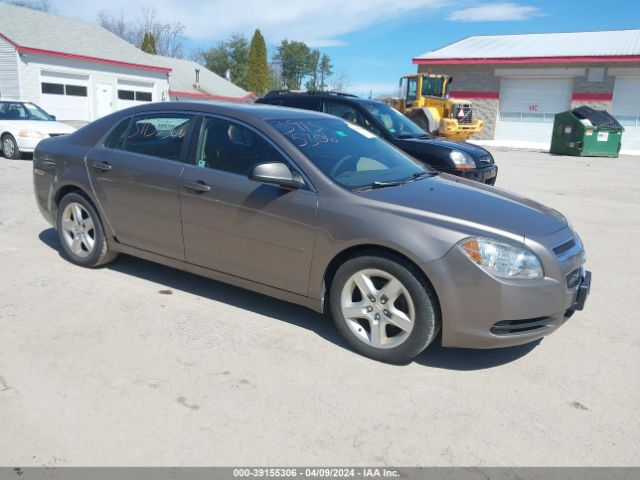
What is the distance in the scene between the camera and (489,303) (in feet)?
10.5

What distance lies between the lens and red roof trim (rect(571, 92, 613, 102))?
90.1 feet

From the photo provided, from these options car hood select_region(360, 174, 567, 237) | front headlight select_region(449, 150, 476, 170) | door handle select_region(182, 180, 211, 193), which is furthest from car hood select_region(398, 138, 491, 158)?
door handle select_region(182, 180, 211, 193)

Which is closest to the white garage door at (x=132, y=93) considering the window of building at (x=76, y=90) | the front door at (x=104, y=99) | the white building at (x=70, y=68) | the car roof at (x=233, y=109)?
the white building at (x=70, y=68)

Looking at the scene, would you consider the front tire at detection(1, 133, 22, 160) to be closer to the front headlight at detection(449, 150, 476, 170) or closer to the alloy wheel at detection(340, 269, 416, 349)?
the front headlight at detection(449, 150, 476, 170)

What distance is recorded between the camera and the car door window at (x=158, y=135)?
4.39m

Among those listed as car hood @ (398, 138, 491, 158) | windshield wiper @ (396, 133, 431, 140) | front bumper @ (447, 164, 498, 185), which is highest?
windshield wiper @ (396, 133, 431, 140)

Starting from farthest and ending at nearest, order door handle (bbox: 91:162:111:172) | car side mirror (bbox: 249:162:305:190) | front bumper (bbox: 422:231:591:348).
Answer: door handle (bbox: 91:162:111:172) → car side mirror (bbox: 249:162:305:190) → front bumper (bbox: 422:231:591:348)

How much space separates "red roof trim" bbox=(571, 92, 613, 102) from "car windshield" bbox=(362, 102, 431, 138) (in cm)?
2279

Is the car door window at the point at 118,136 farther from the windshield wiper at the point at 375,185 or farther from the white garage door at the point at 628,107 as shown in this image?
the white garage door at the point at 628,107

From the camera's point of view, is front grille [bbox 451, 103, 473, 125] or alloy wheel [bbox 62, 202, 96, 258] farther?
front grille [bbox 451, 103, 473, 125]

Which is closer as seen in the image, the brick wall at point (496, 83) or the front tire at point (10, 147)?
the front tire at point (10, 147)

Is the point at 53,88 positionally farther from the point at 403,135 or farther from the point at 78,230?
the point at 78,230

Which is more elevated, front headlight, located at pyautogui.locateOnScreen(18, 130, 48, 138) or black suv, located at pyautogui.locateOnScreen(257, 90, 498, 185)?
black suv, located at pyautogui.locateOnScreen(257, 90, 498, 185)

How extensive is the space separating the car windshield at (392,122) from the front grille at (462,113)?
1503 cm
